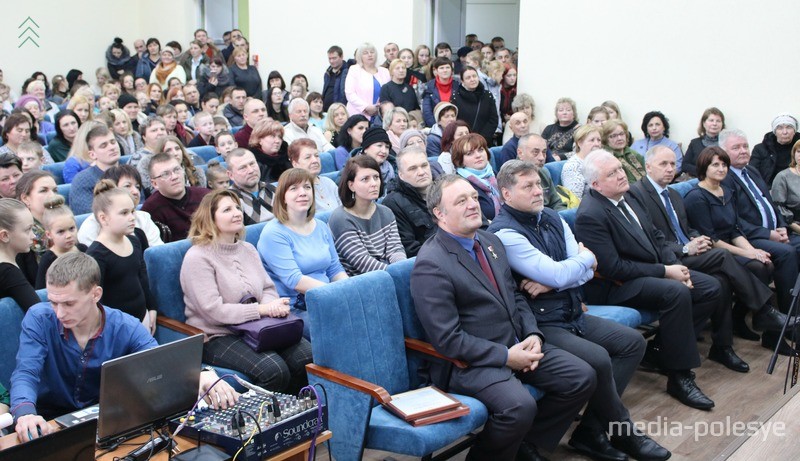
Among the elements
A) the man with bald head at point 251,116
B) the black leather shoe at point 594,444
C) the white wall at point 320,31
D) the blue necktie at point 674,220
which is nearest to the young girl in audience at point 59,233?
the black leather shoe at point 594,444

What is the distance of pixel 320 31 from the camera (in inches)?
396

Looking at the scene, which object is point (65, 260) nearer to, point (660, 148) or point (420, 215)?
point (420, 215)

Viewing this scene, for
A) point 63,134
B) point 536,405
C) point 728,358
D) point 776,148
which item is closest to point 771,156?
point 776,148

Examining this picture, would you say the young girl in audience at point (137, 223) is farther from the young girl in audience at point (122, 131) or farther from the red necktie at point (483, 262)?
the young girl in audience at point (122, 131)

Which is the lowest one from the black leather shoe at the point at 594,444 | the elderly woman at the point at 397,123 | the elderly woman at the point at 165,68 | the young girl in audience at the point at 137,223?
the black leather shoe at the point at 594,444

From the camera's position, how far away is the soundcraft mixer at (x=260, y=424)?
222cm

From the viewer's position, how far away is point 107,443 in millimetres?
2178

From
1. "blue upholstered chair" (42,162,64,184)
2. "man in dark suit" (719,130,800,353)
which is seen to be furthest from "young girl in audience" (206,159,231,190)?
"man in dark suit" (719,130,800,353)

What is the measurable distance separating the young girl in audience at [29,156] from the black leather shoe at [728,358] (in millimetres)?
4142

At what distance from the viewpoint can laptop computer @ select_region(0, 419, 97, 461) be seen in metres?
1.68

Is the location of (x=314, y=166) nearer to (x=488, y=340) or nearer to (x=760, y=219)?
(x=488, y=340)

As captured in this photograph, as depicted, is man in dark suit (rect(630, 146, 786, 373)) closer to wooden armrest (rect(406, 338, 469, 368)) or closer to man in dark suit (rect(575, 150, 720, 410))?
man in dark suit (rect(575, 150, 720, 410))

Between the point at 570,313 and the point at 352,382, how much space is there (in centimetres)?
119

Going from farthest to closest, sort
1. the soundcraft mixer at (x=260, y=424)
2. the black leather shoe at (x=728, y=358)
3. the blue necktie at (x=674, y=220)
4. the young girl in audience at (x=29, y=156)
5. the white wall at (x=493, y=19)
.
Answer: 1. the white wall at (x=493, y=19)
2. the young girl in audience at (x=29, y=156)
3. the blue necktie at (x=674, y=220)
4. the black leather shoe at (x=728, y=358)
5. the soundcraft mixer at (x=260, y=424)
